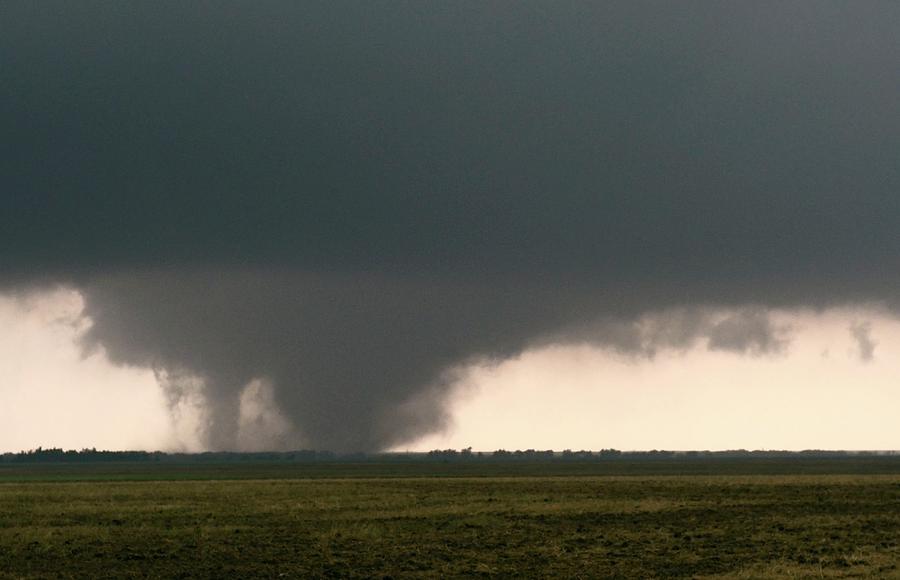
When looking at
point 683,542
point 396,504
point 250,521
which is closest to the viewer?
point 683,542

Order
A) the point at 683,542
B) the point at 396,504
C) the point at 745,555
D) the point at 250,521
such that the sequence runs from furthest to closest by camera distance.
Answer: the point at 396,504
the point at 250,521
the point at 683,542
the point at 745,555

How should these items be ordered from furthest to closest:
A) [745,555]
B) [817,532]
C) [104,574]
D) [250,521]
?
1. [250,521]
2. [817,532]
3. [745,555]
4. [104,574]

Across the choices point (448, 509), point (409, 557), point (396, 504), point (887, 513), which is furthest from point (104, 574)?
point (887, 513)

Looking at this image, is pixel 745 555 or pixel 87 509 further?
pixel 87 509

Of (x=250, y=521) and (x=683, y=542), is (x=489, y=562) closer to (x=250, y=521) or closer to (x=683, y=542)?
(x=683, y=542)

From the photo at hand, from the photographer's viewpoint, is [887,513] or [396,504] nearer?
[887,513]

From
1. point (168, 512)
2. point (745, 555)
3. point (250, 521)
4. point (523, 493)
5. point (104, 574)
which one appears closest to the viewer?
point (104, 574)

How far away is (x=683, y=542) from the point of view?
41.0 metres

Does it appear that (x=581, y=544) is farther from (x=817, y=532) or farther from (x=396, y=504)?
(x=396, y=504)

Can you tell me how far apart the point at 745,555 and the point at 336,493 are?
161 feet

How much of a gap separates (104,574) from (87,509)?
99.1 ft

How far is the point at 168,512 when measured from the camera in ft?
195

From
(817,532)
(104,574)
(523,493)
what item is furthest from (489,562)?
(523,493)

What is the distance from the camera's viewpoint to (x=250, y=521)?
52.8 m
